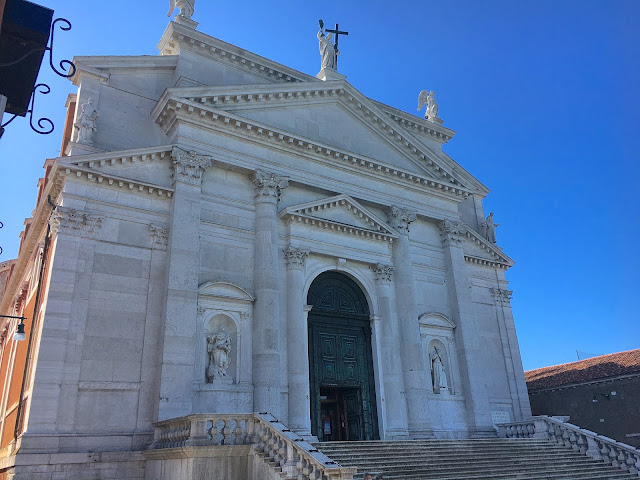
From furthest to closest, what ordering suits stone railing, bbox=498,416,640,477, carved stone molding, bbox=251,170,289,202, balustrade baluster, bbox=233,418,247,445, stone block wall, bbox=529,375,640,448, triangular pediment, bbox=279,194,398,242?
stone block wall, bbox=529,375,640,448
triangular pediment, bbox=279,194,398,242
carved stone molding, bbox=251,170,289,202
stone railing, bbox=498,416,640,477
balustrade baluster, bbox=233,418,247,445

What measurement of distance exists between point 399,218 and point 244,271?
24.4ft

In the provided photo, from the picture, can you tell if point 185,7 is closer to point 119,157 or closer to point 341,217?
point 119,157

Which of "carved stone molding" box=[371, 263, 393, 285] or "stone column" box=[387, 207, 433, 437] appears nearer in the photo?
"stone column" box=[387, 207, 433, 437]

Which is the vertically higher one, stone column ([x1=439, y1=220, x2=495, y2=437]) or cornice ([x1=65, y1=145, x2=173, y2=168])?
cornice ([x1=65, y1=145, x2=173, y2=168])

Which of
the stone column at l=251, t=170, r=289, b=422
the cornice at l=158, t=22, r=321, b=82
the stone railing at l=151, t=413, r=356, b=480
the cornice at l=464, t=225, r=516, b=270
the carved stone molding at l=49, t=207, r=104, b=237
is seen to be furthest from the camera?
the cornice at l=464, t=225, r=516, b=270

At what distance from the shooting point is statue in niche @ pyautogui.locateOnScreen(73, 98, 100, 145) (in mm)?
17423

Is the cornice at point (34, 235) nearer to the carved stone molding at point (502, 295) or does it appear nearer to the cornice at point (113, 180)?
the cornice at point (113, 180)

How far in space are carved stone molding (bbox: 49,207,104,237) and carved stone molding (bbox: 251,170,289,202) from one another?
541 cm

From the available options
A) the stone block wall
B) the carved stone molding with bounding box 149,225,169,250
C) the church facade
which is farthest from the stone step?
the stone block wall

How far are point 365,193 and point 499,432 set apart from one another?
35.3 ft

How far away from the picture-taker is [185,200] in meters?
17.8

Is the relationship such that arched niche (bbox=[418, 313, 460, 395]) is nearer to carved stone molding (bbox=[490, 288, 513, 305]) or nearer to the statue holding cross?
carved stone molding (bbox=[490, 288, 513, 305])

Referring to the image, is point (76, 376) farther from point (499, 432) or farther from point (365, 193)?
point (499, 432)

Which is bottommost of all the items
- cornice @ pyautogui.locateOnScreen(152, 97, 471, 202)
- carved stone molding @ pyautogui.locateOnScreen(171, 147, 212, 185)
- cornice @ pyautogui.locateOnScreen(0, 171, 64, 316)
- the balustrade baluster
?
the balustrade baluster
